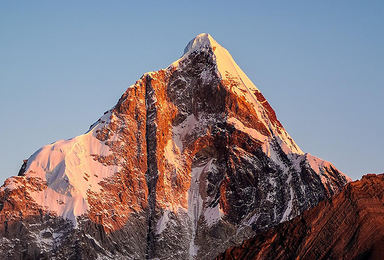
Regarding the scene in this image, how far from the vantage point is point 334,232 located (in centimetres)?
4434

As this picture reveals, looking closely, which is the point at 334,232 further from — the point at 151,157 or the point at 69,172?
the point at 151,157

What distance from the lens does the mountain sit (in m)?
168

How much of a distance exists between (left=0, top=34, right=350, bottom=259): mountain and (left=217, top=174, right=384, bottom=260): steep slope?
122024 millimetres

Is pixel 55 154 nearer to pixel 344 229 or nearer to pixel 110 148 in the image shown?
pixel 110 148

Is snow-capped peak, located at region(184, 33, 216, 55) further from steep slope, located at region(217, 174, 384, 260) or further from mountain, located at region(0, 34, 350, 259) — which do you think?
steep slope, located at region(217, 174, 384, 260)

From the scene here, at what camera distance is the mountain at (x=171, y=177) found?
16800 centimetres

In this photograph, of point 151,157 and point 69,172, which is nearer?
point 69,172

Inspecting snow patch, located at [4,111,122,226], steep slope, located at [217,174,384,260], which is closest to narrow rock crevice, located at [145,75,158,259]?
snow patch, located at [4,111,122,226]

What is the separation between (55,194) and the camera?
6644 inches

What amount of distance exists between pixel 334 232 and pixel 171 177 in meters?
136

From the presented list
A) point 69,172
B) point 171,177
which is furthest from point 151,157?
point 69,172

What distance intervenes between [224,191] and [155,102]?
2092cm

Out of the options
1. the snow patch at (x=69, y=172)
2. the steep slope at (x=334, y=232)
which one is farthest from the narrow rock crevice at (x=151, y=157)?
the steep slope at (x=334, y=232)

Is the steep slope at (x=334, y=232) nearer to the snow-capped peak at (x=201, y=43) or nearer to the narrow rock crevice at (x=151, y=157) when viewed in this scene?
the narrow rock crevice at (x=151, y=157)
